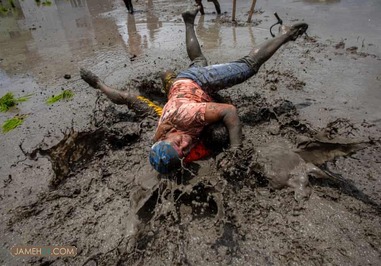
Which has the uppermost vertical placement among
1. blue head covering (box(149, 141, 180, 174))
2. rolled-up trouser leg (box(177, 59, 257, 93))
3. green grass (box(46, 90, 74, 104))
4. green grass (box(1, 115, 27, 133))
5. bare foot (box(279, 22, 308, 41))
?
bare foot (box(279, 22, 308, 41))

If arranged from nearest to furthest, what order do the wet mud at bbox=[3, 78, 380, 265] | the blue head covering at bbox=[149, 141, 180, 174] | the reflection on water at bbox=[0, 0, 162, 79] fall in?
the wet mud at bbox=[3, 78, 380, 265], the blue head covering at bbox=[149, 141, 180, 174], the reflection on water at bbox=[0, 0, 162, 79]

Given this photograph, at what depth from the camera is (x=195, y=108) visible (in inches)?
106

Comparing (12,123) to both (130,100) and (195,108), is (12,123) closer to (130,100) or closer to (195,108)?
(130,100)

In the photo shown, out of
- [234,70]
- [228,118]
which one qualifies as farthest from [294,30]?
[228,118]

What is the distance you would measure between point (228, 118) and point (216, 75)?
740 mm

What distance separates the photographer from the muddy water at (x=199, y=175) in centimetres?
222

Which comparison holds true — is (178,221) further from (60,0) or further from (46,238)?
(60,0)

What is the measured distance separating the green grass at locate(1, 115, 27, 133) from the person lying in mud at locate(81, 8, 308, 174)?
234 cm

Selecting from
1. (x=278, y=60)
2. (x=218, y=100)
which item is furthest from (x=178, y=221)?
(x=278, y=60)

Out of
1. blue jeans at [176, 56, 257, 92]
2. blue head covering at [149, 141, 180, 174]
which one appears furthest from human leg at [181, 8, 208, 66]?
blue head covering at [149, 141, 180, 174]

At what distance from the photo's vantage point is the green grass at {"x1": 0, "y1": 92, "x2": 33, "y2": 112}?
450cm

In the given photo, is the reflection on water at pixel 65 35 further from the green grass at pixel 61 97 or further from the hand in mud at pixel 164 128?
the hand in mud at pixel 164 128

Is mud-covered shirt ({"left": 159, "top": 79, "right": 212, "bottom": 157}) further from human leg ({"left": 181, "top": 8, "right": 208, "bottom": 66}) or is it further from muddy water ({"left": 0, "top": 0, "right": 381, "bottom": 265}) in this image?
human leg ({"left": 181, "top": 8, "right": 208, "bottom": 66})

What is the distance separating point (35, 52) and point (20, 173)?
16.3 ft
